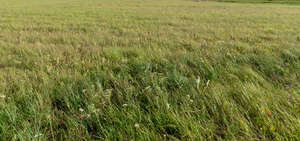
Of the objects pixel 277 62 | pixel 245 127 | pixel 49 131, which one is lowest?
pixel 49 131

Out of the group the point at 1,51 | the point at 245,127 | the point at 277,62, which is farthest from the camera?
the point at 1,51

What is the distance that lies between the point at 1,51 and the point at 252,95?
4.04 metres

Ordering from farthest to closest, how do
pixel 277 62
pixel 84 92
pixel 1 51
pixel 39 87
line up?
pixel 1 51 → pixel 277 62 → pixel 39 87 → pixel 84 92

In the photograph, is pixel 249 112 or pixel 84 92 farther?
pixel 84 92

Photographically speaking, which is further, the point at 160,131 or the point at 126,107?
the point at 126,107

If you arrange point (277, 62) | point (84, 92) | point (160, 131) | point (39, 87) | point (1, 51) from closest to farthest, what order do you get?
point (160, 131), point (84, 92), point (39, 87), point (277, 62), point (1, 51)

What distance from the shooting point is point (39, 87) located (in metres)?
1.63

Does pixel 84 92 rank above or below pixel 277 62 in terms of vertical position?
below

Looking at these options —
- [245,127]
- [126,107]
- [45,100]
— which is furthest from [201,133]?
[45,100]

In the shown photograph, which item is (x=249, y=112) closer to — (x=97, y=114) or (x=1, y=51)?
(x=97, y=114)

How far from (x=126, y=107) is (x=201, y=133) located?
0.60 meters

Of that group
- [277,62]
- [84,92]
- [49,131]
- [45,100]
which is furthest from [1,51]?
[277,62]

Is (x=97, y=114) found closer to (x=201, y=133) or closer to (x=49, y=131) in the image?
(x=49, y=131)

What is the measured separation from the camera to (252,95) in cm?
130
